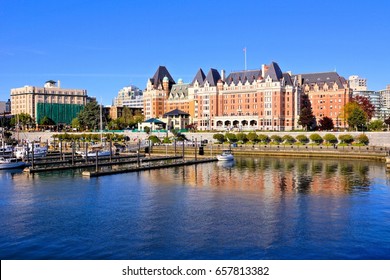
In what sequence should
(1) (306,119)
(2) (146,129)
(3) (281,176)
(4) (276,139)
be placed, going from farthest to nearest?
(2) (146,129)
(1) (306,119)
(4) (276,139)
(3) (281,176)

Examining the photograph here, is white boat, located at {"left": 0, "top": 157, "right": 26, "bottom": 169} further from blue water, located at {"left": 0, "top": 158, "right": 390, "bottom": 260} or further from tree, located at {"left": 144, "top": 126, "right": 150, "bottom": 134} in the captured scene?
tree, located at {"left": 144, "top": 126, "right": 150, "bottom": 134}

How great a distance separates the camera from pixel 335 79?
137625 mm

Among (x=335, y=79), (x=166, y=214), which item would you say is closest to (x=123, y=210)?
(x=166, y=214)

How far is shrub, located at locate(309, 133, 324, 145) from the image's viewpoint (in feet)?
327

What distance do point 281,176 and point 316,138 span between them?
141 ft

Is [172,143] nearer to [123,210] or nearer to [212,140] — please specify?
[212,140]

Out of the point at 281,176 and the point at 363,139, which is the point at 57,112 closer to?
the point at 363,139

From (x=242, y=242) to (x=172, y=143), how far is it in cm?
8663

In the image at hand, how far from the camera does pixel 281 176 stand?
5984cm

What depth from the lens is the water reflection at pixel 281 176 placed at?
4928 centimetres

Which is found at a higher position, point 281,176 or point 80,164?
point 80,164

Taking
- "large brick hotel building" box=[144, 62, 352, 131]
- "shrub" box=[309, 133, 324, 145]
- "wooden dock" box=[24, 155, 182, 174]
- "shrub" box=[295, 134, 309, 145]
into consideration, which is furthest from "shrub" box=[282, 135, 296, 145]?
"wooden dock" box=[24, 155, 182, 174]

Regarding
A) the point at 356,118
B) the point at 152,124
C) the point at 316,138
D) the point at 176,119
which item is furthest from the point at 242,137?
the point at 176,119

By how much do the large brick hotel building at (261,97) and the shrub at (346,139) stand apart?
3099 centimetres
